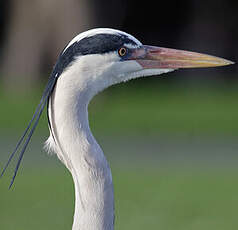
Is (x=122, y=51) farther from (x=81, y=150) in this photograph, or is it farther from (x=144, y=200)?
(x=144, y=200)

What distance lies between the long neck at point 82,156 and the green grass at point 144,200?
4511 mm

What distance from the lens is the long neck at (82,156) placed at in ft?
13.6

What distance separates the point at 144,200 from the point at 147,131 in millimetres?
5475

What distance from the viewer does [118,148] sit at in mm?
14242

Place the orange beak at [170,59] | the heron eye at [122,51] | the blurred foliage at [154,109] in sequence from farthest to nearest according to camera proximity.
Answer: the blurred foliage at [154,109], the orange beak at [170,59], the heron eye at [122,51]

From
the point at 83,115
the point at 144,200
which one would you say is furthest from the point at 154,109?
the point at 83,115

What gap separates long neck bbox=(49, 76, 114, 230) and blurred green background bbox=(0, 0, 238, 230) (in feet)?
15.1

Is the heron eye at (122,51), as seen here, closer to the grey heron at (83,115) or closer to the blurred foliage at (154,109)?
the grey heron at (83,115)

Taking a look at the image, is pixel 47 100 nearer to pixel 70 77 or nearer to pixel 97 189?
pixel 70 77

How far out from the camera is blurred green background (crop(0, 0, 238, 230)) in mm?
10170

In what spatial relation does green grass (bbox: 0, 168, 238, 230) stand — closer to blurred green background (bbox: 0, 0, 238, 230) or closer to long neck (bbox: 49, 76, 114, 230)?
blurred green background (bbox: 0, 0, 238, 230)

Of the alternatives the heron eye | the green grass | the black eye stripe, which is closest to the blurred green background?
the green grass

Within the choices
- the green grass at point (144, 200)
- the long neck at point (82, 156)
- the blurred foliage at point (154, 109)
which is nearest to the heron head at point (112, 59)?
the long neck at point (82, 156)

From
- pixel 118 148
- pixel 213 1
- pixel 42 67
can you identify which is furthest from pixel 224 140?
pixel 213 1
